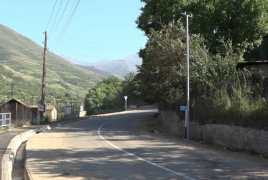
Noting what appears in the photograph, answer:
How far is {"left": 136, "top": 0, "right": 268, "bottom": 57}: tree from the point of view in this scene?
2706 centimetres

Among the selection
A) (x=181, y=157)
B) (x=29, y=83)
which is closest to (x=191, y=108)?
(x=181, y=157)

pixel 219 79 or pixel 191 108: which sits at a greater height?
pixel 219 79

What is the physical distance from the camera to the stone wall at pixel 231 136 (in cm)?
1488

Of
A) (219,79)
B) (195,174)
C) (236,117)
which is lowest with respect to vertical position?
(195,174)

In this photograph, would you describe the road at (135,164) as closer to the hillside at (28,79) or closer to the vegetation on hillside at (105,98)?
the vegetation on hillside at (105,98)

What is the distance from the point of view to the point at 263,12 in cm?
2680

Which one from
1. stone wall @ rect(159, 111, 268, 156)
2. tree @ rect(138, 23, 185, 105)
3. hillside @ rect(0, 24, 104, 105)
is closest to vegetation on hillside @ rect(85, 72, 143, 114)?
hillside @ rect(0, 24, 104, 105)

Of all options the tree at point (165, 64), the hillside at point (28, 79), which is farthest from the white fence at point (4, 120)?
the hillside at point (28, 79)

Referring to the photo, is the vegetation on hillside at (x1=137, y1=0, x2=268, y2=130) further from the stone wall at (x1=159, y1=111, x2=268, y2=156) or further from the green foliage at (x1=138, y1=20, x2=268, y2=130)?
the stone wall at (x1=159, y1=111, x2=268, y2=156)

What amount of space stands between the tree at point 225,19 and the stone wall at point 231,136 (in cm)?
808

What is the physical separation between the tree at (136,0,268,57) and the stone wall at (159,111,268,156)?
8.08 m

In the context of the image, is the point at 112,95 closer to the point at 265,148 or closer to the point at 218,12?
the point at 218,12

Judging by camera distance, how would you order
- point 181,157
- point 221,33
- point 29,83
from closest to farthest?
1. point 181,157
2. point 221,33
3. point 29,83

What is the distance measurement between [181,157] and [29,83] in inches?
5083
